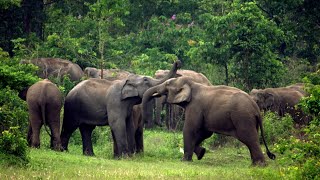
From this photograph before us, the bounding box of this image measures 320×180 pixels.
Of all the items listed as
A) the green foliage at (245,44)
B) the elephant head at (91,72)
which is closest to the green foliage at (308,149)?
the green foliage at (245,44)

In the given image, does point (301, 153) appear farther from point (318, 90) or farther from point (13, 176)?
point (13, 176)

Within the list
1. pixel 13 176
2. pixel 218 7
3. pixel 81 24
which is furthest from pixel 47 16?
pixel 13 176

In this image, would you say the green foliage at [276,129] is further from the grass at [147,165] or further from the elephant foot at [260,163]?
the elephant foot at [260,163]

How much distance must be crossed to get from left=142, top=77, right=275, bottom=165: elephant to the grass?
0.52m

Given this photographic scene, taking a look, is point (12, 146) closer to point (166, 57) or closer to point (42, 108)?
point (42, 108)

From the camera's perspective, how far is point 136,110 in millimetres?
21594

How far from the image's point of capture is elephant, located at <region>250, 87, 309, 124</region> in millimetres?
26531

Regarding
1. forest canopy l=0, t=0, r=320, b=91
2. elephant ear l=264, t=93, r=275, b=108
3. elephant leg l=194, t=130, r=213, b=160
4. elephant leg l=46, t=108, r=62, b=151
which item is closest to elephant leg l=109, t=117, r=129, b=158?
elephant leg l=46, t=108, r=62, b=151

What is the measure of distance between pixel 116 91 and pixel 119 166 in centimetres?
436

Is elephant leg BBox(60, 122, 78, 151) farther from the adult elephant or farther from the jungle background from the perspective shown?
the jungle background

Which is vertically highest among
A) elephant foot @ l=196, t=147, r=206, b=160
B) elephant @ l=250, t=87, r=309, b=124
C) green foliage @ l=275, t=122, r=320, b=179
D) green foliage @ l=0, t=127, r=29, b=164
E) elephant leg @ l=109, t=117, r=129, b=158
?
green foliage @ l=275, t=122, r=320, b=179

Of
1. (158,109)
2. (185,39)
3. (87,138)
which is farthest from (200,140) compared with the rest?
(185,39)

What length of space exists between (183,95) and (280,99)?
817cm

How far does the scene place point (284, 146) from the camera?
13.9 m
